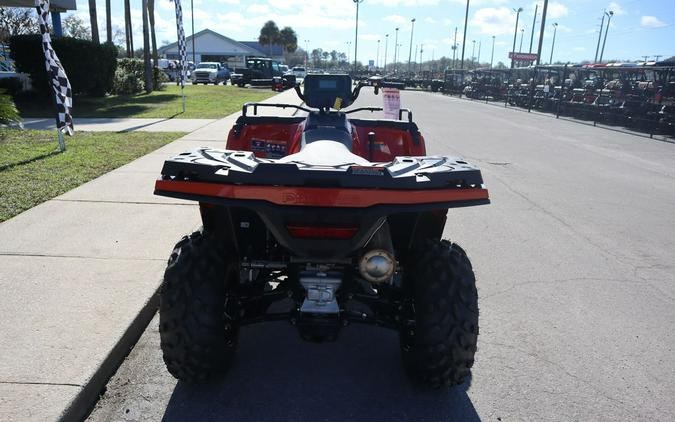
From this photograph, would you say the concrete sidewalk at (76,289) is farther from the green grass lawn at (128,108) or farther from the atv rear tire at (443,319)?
the green grass lawn at (128,108)

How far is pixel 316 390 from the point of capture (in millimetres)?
3006

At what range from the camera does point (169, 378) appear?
308 centimetres

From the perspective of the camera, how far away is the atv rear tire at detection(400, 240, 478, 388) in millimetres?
2668

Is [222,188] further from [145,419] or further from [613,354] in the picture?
[613,354]

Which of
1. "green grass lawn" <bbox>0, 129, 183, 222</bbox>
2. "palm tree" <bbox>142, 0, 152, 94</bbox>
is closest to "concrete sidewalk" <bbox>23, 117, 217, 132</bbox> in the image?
"green grass lawn" <bbox>0, 129, 183, 222</bbox>

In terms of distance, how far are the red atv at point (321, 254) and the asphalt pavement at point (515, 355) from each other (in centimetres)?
23

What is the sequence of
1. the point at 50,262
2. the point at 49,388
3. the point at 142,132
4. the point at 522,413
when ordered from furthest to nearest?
the point at 142,132 < the point at 50,262 < the point at 522,413 < the point at 49,388

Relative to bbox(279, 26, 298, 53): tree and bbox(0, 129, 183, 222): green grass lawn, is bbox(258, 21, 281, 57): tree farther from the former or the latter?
bbox(0, 129, 183, 222): green grass lawn

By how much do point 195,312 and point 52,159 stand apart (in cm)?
698

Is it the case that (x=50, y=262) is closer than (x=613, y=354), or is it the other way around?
(x=613, y=354)

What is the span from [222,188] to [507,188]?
6703 millimetres

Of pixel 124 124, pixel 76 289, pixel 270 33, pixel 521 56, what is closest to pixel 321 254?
pixel 76 289

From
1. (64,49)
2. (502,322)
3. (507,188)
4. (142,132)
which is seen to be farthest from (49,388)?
(64,49)

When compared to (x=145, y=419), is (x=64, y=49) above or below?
above
